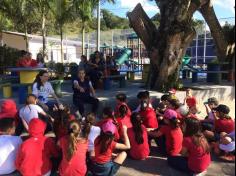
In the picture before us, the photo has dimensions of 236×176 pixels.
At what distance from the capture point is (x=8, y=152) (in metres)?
5.36

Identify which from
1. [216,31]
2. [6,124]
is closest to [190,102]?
[6,124]

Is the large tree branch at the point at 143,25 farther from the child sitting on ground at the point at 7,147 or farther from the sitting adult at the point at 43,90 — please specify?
the child sitting on ground at the point at 7,147

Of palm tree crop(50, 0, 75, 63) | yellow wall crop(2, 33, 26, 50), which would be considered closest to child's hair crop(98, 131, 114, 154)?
palm tree crop(50, 0, 75, 63)

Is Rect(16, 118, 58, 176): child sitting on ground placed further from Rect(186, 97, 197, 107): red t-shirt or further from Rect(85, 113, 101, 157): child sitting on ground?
Rect(186, 97, 197, 107): red t-shirt

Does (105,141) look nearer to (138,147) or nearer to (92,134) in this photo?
(92,134)

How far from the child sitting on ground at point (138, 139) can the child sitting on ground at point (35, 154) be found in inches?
61.3

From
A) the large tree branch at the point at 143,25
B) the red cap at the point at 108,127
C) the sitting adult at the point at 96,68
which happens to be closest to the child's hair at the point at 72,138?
the red cap at the point at 108,127

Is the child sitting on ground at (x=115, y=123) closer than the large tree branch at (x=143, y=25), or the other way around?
the child sitting on ground at (x=115, y=123)

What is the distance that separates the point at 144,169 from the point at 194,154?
112 cm

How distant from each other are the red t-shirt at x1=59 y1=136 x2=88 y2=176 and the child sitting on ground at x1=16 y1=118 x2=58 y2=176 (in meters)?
0.22

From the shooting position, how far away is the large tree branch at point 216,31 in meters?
17.3

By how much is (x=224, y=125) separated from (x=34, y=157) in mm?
3347

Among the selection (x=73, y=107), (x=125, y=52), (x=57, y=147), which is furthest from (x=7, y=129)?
(x=125, y=52)

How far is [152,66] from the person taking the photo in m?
12.9
